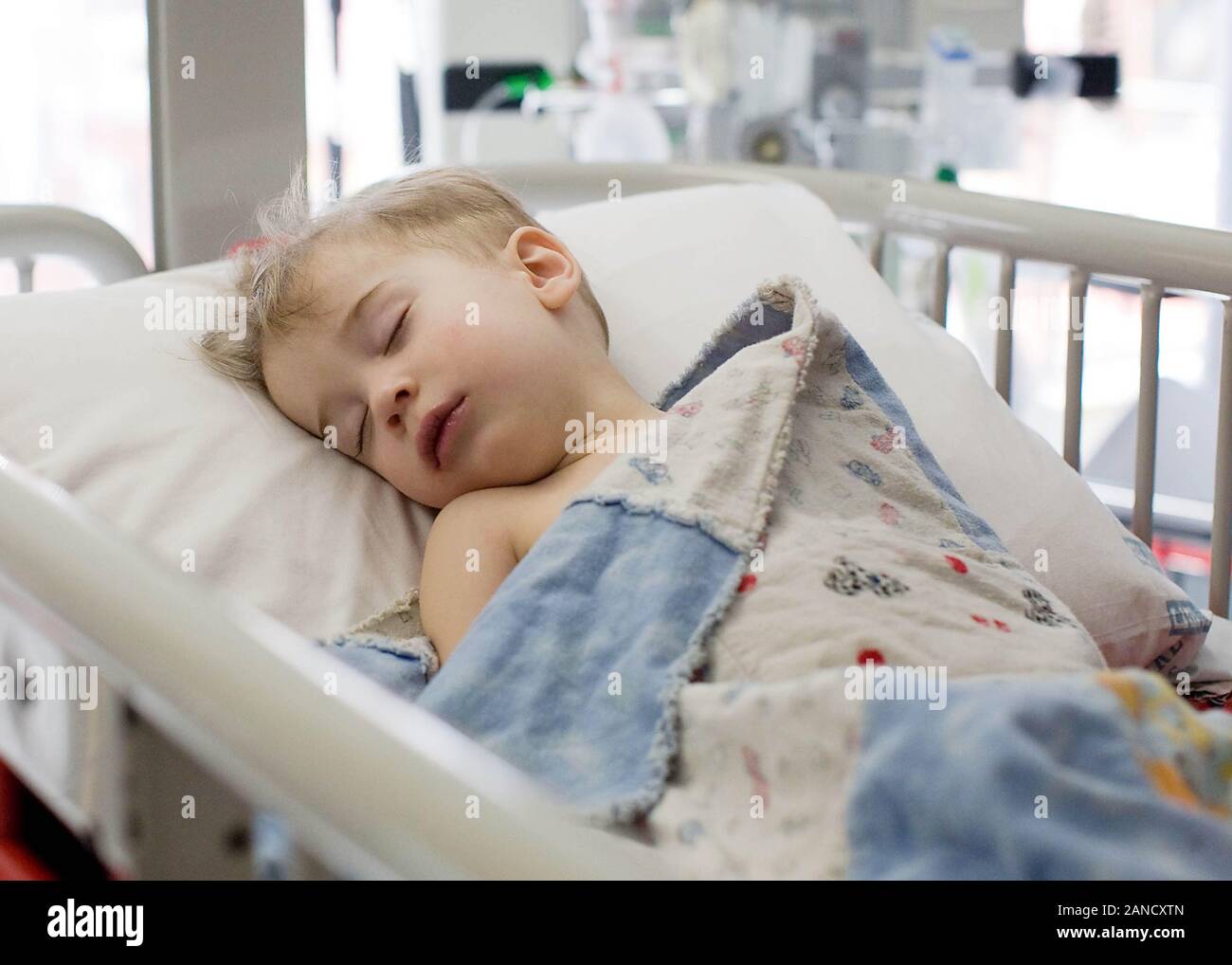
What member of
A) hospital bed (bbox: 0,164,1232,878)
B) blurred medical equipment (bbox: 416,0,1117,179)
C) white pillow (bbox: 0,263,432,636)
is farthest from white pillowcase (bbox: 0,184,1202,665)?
blurred medical equipment (bbox: 416,0,1117,179)

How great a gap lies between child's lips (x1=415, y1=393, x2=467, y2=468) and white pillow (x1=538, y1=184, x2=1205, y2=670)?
8.9 inches

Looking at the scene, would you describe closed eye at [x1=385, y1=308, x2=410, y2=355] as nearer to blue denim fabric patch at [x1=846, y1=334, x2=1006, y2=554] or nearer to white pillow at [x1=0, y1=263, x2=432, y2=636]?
white pillow at [x1=0, y1=263, x2=432, y2=636]

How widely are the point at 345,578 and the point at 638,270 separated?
410mm

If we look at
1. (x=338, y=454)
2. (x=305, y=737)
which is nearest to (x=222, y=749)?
(x=305, y=737)

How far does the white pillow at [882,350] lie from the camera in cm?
93

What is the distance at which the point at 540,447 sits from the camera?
0.89 m

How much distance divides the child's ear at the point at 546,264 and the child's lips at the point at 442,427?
130 mm

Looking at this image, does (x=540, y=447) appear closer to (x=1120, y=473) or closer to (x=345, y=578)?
(x=345, y=578)

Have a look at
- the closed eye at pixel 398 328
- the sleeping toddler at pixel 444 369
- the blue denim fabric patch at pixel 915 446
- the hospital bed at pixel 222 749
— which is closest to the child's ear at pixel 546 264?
the sleeping toddler at pixel 444 369

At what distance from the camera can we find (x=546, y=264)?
0.99 metres

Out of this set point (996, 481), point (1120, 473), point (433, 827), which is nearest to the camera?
point (433, 827)

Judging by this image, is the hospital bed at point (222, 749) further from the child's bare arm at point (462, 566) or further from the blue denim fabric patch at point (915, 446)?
the blue denim fabric patch at point (915, 446)

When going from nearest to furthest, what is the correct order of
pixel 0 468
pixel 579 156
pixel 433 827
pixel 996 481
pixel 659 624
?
1. pixel 433 827
2. pixel 0 468
3. pixel 659 624
4. pixel 996 481
5. pixel 579 156
